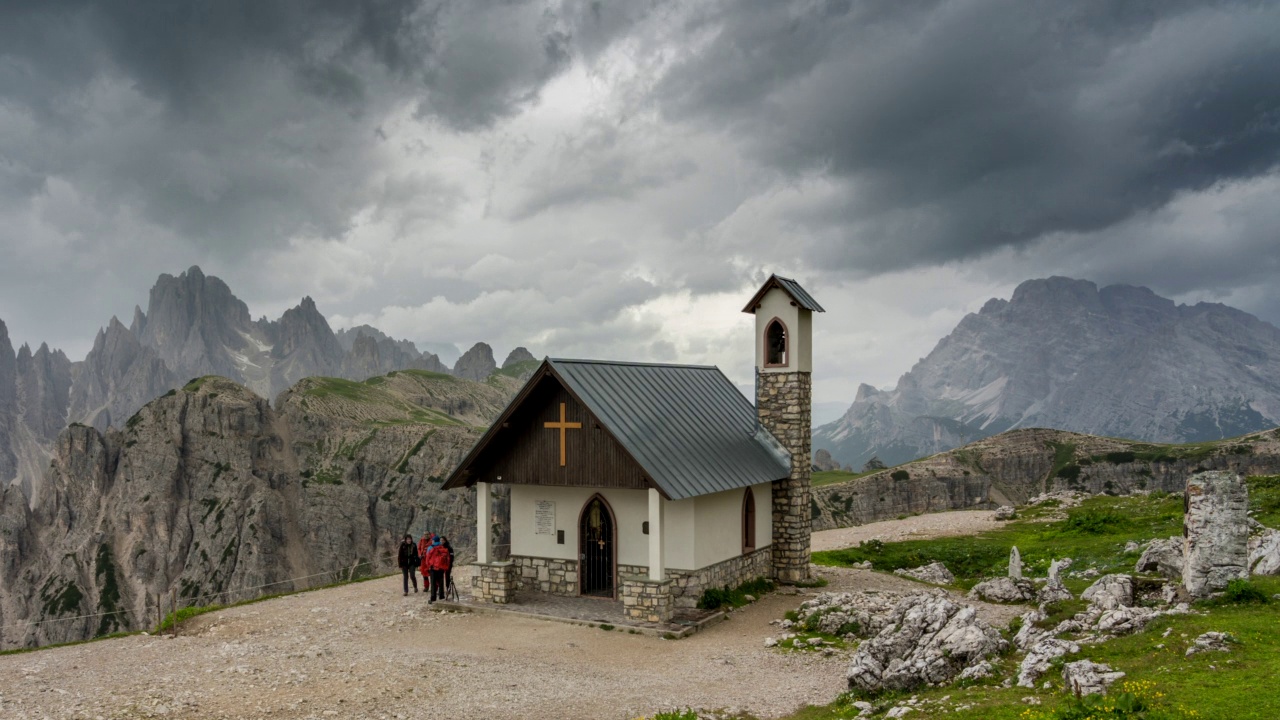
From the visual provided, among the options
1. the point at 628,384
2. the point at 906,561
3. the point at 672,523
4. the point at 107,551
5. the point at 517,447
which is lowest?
the point at 107,551

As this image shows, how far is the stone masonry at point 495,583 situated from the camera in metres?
24.2

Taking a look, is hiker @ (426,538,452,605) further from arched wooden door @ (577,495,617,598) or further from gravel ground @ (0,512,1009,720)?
arched wooden door @ (577,495,617,598)

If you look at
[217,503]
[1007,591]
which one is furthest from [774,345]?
[217,503]

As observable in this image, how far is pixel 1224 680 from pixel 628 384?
56.4 feet

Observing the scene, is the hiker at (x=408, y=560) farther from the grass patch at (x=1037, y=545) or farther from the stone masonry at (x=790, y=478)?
the grass patch at (x=1037, y=545)

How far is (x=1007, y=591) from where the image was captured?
77.2 feet

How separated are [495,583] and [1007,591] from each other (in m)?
14.5

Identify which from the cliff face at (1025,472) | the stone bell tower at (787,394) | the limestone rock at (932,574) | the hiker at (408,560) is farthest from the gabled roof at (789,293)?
the cliff face at (1025,472)

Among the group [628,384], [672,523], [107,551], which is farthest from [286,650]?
[107,551]

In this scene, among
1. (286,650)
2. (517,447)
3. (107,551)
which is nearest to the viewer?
(286,650)

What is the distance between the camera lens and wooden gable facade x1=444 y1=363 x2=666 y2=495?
22.8 m

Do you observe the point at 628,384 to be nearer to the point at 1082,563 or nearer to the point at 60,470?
the point at 1082,563

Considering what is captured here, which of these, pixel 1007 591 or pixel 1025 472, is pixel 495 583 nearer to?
pixel 1007 591

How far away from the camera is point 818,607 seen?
71.2 feet
